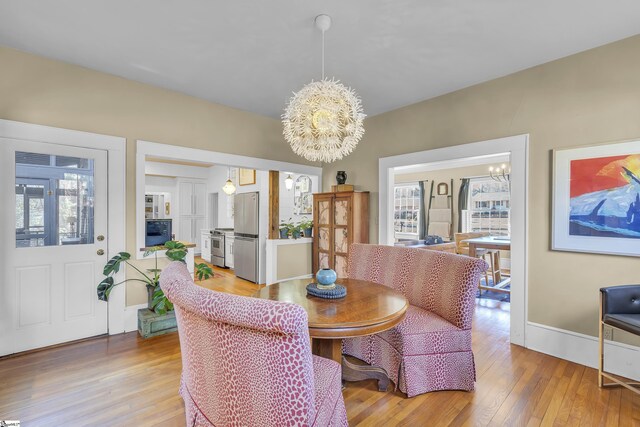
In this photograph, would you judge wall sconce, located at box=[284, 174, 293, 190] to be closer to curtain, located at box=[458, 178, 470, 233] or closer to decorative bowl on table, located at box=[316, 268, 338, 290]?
decorative bowl on table, located at box=[316, 268, 338, 290]

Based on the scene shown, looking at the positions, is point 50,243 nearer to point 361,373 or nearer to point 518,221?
point 361,373

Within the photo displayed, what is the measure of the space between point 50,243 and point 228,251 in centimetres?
396

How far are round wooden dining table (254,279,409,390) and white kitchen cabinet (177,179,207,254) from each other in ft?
22.7

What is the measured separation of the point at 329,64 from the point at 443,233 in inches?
219

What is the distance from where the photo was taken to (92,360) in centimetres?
258

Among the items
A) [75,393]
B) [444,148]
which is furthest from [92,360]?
[444,148]

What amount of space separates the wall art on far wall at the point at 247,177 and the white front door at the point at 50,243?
9.86ft

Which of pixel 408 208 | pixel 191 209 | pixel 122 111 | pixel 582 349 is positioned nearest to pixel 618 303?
pixel 582 349

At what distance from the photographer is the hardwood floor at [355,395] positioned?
1.86 m

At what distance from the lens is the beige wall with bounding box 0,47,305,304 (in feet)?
8.79

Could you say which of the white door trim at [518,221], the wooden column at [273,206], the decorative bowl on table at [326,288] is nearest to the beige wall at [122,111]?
the wooden column at [273,206]

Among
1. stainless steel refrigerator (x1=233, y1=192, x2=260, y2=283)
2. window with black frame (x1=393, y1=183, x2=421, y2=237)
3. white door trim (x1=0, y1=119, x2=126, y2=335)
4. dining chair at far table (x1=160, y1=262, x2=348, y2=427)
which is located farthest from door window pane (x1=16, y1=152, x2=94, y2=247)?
window with black frame (x1=393, y1=183, x2=421, y2=237)

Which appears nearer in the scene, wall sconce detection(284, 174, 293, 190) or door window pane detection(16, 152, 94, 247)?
door window pane detection(16, 152, 94, 247)

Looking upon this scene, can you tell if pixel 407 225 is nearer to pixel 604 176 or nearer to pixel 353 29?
pixel 604 176
